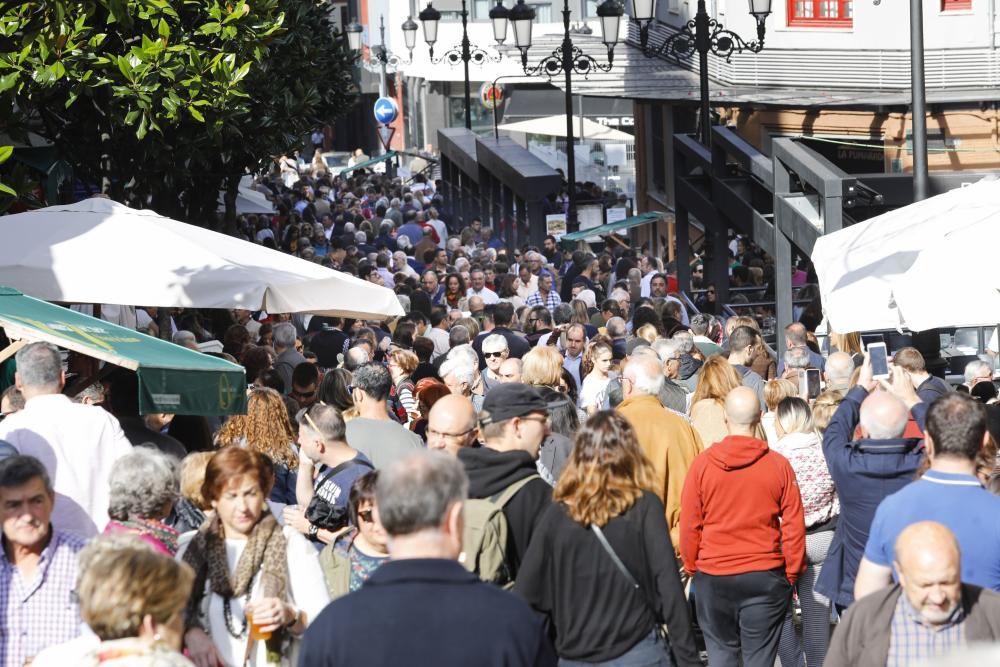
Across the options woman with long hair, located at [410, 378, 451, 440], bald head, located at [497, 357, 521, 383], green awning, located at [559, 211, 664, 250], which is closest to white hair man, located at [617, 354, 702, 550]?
woman with long hair, located at [410, 378, 451, 440]

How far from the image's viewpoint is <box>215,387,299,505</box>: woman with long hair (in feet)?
25.9

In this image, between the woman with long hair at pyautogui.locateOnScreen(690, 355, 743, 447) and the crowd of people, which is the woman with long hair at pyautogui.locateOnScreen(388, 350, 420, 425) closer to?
the crowd of people

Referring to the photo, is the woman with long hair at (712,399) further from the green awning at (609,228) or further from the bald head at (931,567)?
the green awning at (609,228)

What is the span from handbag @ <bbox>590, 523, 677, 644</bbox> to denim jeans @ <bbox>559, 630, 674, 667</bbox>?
0.09 feet

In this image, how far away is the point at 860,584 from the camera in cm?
529

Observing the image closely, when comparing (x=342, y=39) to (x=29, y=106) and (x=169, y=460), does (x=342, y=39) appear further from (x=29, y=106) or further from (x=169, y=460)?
(x=169, y=460)

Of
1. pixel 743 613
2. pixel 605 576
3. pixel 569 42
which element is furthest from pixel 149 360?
pixel 569 42

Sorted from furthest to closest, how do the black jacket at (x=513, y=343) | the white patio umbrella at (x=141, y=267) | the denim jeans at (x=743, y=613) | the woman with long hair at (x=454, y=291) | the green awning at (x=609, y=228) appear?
the green awning at (x=609, y=228) → the woman with long hair at (x=454, y=291) → the black jacket at (x=513, y=343) → the white patio umbrella at (x=141, y=267) → the denim jeans at (x=743, y=613)

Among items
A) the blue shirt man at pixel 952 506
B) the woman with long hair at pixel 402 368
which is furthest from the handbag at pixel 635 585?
the woman with long hair at pixel 402 368

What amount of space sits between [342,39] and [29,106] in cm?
1235

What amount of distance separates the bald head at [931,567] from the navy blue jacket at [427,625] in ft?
3.81

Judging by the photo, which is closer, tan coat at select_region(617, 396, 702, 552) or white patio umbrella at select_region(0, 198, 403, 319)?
tan coat at select_region(617, 396, 702, 552)

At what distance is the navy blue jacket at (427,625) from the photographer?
3852 mm

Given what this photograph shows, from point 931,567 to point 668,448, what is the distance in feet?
10.4
